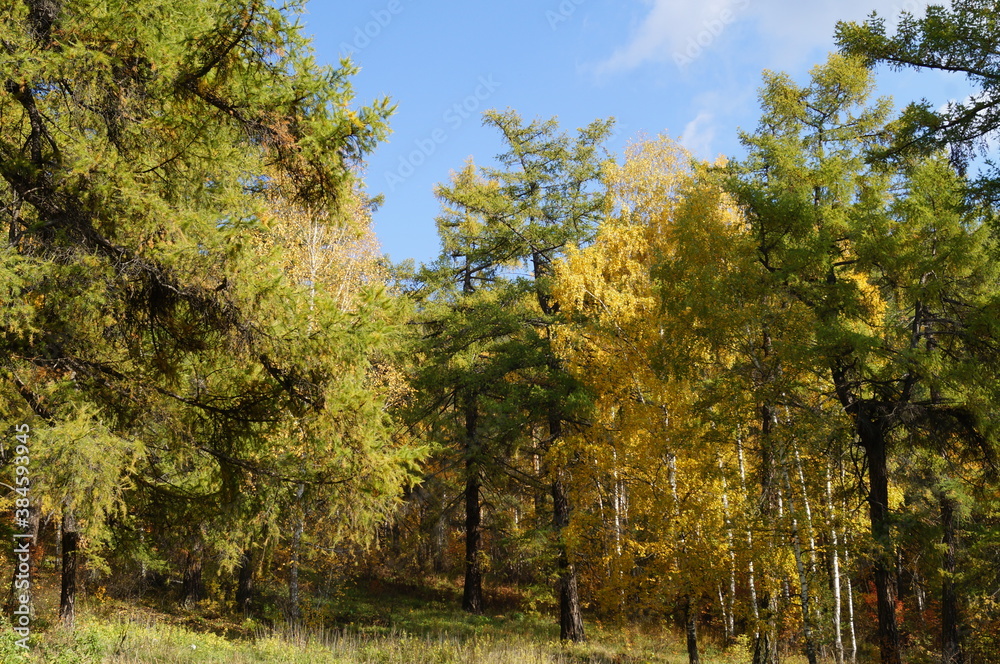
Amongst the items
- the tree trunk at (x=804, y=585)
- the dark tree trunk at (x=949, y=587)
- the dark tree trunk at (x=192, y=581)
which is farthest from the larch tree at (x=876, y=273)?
the dark tree trunk at (x=192, y=581)

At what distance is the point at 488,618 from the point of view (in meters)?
17.0

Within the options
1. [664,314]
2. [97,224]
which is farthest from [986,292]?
[97,224]

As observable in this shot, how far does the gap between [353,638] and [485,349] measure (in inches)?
289

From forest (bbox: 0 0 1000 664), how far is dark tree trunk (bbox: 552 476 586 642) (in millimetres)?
91

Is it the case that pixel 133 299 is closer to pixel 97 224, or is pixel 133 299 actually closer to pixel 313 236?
pixel 97 224

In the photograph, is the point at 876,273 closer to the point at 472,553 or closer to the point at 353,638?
the point at 353,638

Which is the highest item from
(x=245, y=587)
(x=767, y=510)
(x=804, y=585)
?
(x=767, y=510)

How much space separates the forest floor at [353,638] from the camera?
6.71 metres

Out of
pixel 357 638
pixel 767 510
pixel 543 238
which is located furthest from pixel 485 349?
pixel 767 510

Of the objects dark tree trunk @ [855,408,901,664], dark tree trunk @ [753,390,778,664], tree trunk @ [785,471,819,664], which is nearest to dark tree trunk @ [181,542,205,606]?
dark tree trunk @ [753,390,778,664]

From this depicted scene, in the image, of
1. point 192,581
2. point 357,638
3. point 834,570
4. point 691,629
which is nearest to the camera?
point 691,629

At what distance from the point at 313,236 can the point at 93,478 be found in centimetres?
869

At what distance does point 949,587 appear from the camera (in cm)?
1248

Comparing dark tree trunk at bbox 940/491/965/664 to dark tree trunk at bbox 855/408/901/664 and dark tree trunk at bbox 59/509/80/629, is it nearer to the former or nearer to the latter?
dark tree trunk at bbox 855/408/901/664
